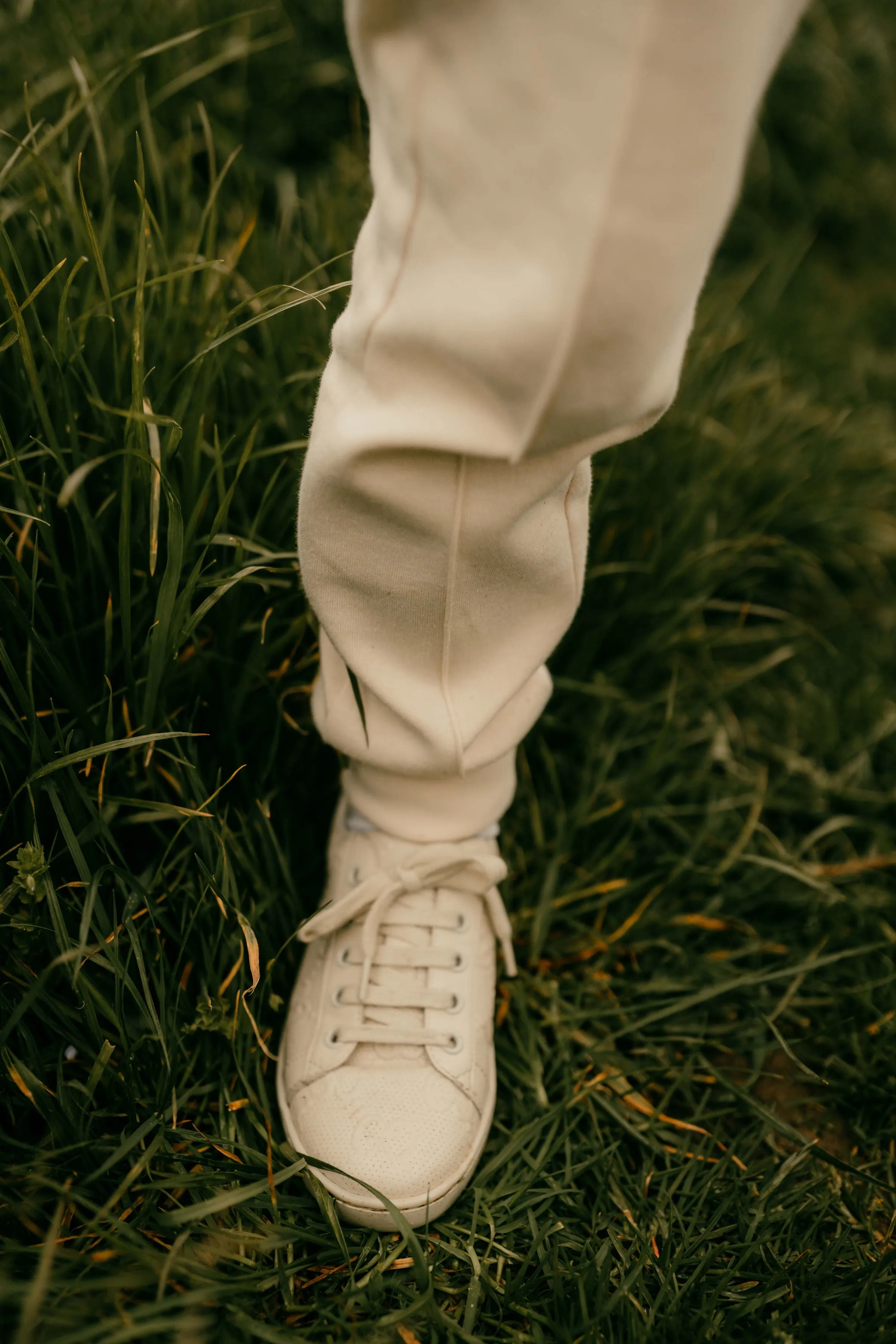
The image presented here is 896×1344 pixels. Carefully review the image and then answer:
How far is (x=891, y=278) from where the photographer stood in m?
2.18

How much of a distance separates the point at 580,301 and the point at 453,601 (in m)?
0.28

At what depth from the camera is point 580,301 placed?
576 millimetres

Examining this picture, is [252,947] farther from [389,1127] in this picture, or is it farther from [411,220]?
[411,220]

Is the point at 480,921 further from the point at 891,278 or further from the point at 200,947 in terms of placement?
the point at 891,278

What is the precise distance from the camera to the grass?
84 centimetres

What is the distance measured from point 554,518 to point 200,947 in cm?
54

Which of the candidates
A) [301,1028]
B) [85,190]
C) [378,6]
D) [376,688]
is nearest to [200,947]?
[301,1028]

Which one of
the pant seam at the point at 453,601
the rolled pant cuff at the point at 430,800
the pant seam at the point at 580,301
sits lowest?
the rolled pant cuff at the point at 430,800

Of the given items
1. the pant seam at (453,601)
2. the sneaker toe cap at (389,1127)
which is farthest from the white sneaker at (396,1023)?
the pant seam at (453,601)

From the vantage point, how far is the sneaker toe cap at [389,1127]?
2.86 ft

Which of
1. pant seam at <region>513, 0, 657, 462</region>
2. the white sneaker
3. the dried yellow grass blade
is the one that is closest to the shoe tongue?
the white sneaker

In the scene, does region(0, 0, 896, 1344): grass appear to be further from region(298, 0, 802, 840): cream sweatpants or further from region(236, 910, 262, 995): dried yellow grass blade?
region(298, 0, 802, 840): cream sweatpants

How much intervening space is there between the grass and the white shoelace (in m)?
0.09

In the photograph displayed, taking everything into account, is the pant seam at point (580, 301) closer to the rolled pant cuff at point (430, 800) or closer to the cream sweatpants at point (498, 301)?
the cream sweatpants at point (498, 301)
